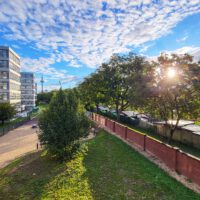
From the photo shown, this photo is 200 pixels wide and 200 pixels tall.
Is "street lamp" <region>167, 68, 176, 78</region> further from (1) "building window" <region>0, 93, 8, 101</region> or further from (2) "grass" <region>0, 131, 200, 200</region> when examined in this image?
(1) "building window" <region>0, 93, 8, 101</region>

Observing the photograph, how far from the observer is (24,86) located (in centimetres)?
9044

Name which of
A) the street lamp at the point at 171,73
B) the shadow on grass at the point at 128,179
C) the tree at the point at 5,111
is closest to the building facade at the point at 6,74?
the tree at the point at 5,111

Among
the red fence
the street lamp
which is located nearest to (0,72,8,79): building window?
the red fence

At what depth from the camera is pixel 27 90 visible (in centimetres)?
9019

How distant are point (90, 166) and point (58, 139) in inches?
117

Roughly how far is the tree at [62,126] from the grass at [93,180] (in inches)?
32.6

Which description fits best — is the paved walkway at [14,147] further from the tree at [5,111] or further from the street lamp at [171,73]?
the street lamp at [171,73]

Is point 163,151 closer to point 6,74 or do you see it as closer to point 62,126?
point 62,126

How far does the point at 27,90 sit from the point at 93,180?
87.9 m

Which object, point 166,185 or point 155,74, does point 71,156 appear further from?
point 155,74

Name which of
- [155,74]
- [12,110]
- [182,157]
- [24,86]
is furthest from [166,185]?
[24,86]

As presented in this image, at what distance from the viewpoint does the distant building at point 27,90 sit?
88.1 m

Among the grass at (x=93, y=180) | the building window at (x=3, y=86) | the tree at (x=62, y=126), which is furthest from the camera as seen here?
the building window at (x=3, y=86)

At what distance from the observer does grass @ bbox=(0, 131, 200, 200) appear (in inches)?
311
